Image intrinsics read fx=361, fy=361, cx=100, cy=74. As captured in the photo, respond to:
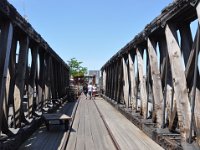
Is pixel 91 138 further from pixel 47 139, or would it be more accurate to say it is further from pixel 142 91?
pixel 142 91

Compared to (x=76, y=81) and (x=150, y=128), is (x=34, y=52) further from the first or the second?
(x=76, y=81)

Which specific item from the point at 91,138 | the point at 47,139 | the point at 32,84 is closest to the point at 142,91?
the point at 91,138

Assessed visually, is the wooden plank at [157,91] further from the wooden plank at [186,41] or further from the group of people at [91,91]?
the group of people at [91,91]

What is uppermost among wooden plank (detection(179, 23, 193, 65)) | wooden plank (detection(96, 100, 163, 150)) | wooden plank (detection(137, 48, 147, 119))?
wooden plank (detection(179, 23, 193, 65))

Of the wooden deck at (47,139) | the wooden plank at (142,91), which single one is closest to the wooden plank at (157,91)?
the wooden plank at (142,91)

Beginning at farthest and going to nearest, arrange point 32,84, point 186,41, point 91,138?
1. point 32,84
2. point 91,138
3. point 186,41

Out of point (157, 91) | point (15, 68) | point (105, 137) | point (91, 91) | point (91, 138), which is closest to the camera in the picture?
point (15, 68)

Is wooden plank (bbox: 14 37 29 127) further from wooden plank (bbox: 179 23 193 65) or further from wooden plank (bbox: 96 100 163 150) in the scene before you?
wooden plank (bbox: 179 23 193 65)

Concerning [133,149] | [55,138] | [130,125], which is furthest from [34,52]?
[133,149]

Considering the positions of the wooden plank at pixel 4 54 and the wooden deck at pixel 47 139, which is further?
the wooden deck at pixel 47 139

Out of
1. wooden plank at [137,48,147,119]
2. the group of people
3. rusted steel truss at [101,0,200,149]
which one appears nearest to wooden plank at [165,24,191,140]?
rusted steel truss at [101,0,200,149]

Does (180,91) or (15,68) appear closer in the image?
(180,91)

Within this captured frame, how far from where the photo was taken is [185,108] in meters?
7.29

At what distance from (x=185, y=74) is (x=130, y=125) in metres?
6.18
